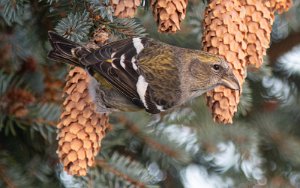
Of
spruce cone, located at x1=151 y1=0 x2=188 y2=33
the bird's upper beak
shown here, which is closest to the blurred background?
spruce cone, located at x1=151 y1=0 x2=188 y2=33

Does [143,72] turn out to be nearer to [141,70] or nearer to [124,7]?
[141,70]

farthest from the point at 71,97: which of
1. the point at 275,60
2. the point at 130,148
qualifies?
the point at 275,60

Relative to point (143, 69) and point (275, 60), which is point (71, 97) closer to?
point (143, 69)

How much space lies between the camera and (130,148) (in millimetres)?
2256

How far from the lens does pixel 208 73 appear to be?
1.93 m

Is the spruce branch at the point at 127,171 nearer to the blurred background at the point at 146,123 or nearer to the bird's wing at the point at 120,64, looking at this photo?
the blurred background at the point at 146,123

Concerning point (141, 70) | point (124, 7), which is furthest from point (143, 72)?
point (124, 7)

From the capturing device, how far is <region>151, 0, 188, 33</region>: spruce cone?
158 cm

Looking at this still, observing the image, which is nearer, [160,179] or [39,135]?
[39,135]

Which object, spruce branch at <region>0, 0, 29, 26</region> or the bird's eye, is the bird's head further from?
spruce branch at <region>0, 0, 29, 26</region>

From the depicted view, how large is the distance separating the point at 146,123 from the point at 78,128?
459 millimetres

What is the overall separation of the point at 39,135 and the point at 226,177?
768mm

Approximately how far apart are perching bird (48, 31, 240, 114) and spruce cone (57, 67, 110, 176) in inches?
1.1

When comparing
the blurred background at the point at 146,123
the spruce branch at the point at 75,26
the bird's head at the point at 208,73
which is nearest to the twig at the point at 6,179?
the blurred background at the point at 146,123
